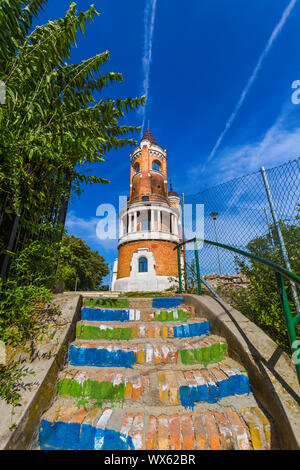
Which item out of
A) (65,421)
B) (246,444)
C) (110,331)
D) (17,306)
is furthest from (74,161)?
(246,444)

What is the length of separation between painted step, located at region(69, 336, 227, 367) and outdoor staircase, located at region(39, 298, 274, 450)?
0.03 ft

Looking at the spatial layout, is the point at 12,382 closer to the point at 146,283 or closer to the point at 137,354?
the point at 137,354

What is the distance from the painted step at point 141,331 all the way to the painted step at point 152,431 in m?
0.99

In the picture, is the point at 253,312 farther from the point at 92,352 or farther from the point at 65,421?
the point at 65,421

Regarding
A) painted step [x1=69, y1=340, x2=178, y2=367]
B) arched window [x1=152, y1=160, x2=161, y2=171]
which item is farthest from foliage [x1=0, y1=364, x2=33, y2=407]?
arched window [x1=152, y1=160, x2=161, y2=171]

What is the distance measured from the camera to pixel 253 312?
3.44m

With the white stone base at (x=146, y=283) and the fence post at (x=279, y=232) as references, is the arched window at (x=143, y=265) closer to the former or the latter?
the white stone base at (x=146, y=283)

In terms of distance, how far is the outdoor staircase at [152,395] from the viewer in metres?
1.55

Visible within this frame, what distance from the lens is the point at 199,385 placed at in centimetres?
197

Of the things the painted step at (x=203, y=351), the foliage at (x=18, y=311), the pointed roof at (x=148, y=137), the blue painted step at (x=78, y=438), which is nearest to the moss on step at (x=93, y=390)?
the blue painted step at (x=78, y=438)

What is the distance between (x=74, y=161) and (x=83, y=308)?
8.63ft

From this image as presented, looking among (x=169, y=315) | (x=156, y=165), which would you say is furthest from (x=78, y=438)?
(x=156, y=165)

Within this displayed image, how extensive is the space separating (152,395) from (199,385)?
491 mm
